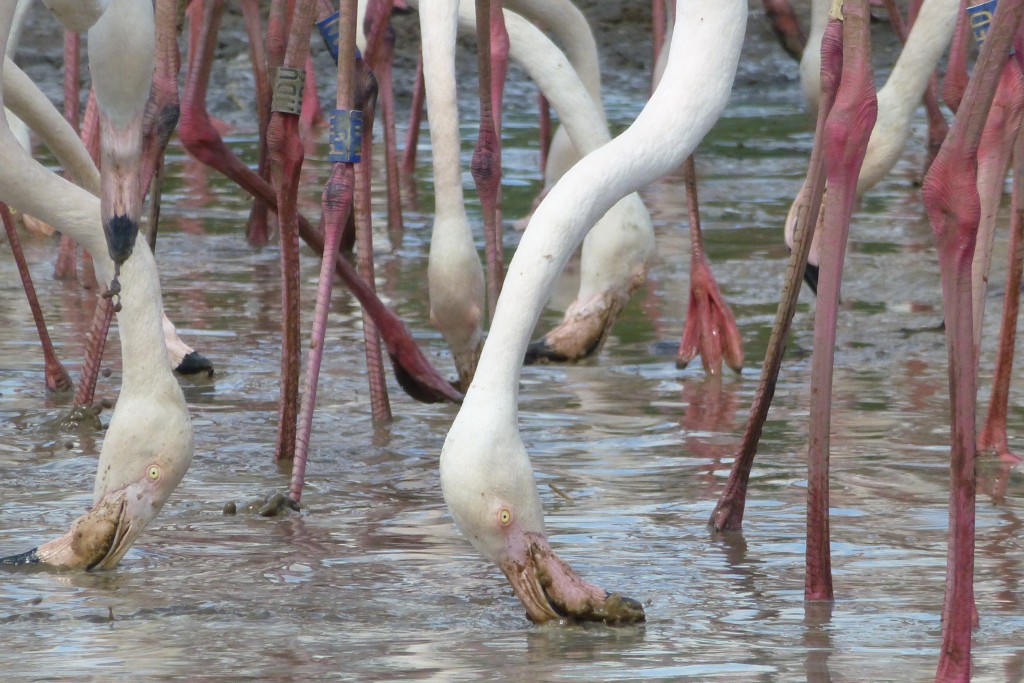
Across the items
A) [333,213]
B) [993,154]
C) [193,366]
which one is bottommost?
[193,366]

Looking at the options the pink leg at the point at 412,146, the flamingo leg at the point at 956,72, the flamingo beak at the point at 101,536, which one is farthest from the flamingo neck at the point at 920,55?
the pink leg at the point at 412,146

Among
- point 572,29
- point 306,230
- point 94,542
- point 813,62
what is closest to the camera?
point 94,542

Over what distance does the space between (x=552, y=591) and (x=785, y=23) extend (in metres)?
3.22

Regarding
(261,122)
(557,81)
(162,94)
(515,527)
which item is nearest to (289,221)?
(162,94)

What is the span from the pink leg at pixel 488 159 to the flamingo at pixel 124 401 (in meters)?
1.08

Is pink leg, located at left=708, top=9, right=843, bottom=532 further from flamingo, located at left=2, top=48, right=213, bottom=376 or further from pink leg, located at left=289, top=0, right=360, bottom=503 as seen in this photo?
flamingo, located at left=2, top=48, right=213, bottom=376

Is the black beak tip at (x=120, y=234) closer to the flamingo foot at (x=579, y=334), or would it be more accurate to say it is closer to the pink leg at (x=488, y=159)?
the pink leg at (x=488, y=159)

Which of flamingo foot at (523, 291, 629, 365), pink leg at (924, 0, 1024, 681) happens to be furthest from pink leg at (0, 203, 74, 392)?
pink leg at (924, 0, 1024, 681)

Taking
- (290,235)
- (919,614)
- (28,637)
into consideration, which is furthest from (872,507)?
(28,637)

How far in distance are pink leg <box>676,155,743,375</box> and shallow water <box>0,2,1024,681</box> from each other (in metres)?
0.08

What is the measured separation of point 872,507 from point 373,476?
115 cm

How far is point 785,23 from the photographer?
5910 millimetres

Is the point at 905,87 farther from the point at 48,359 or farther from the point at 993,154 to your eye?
the point at 48,359

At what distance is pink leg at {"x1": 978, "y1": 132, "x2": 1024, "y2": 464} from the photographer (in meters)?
4.32
